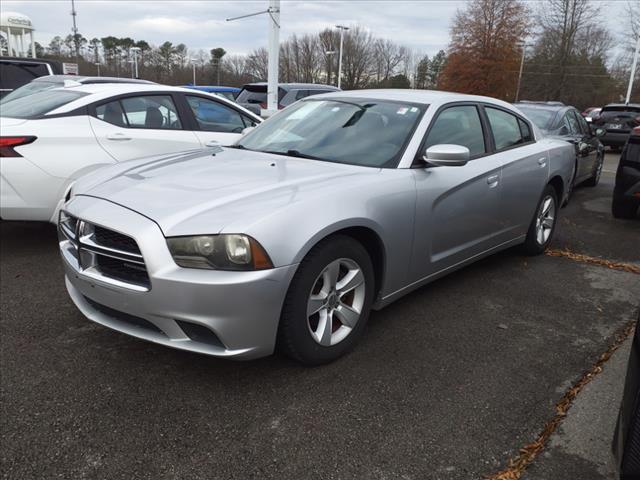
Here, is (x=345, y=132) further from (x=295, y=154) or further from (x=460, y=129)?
(x=460, y=129)

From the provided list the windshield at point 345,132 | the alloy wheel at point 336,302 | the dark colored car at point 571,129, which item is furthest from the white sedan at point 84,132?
the dark colored car at point 571,129

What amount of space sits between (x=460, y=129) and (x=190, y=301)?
2.54 metres

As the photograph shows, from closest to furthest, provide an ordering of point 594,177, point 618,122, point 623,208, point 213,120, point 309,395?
point 309,395 → point 213,120 → point 623,208 → point 594,177 → point 618,122

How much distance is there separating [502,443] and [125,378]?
191cm

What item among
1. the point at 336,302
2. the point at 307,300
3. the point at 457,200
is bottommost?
the point at 336,302

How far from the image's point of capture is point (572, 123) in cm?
840

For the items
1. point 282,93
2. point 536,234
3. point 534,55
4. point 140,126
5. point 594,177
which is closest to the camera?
point 536,234

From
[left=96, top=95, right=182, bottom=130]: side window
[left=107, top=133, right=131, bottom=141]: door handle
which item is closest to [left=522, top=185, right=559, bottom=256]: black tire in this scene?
[left=96, top=95, right=182, bottom=130]: side window

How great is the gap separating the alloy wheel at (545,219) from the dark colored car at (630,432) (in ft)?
11.5

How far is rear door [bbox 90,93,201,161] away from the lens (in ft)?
16.3

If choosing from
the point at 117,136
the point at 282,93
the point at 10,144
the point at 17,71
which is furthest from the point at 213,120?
the point at 282,93

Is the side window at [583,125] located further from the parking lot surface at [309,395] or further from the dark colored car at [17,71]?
the dark colored car at [17,71]

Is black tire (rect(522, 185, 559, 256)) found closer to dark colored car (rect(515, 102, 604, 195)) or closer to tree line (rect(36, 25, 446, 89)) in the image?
dark colored car (rect(515, 102, 604, 195))

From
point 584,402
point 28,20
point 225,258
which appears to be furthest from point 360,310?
point 28,20
